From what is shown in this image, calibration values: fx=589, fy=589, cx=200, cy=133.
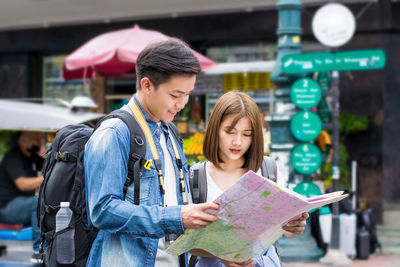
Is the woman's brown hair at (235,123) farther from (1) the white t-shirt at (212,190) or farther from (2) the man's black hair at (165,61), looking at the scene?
(2) the man's black hair at (165,61)

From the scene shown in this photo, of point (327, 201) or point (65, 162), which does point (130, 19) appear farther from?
point (327, 201)

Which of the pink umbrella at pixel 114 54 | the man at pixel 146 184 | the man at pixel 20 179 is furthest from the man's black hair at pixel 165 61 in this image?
the pink umbrella at pixel 114 54

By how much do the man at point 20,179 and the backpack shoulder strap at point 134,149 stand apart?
523 cm

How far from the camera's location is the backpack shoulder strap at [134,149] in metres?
2.19

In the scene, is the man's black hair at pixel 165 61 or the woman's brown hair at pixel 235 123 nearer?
the man's black hair at pixel 165 61

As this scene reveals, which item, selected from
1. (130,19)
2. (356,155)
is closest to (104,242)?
(356,155)

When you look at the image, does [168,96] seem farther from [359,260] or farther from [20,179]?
[359,260]

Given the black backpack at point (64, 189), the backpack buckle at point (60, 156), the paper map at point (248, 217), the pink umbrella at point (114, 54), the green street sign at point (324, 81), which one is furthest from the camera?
Result: the green street sign at point (324, 81)

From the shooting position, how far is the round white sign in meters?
8.55

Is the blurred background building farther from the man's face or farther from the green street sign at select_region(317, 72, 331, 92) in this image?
the man's face

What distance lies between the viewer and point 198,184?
2914mm

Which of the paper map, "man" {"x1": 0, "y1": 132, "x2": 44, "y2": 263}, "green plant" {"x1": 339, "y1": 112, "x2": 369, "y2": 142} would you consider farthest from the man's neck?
"green plant" {"x1": 339, "y1": 112, "x2": 369, "y2": 142}

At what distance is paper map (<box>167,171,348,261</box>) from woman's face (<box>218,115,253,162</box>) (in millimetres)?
539

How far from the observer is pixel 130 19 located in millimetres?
14773
